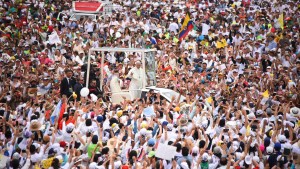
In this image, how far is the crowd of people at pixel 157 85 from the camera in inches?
543

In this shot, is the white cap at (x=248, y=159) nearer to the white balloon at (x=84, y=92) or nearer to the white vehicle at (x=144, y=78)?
the white vehicle at (x=144, y=78)

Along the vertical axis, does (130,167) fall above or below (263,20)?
below

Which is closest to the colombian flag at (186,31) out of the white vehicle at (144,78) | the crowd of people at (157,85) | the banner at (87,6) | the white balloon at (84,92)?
the crowd of people at (157,85)

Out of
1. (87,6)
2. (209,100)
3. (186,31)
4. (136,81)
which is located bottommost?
(209,100)

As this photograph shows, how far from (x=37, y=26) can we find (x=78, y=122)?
1117 cm

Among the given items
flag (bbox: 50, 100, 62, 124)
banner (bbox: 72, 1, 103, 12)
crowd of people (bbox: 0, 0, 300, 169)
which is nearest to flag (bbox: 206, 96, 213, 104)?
crowd of people (bbox: 0, 0, 300, 169)

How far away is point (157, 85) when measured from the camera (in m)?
20.1


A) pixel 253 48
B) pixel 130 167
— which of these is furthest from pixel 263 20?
pixel 130 167

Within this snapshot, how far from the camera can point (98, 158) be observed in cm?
1343

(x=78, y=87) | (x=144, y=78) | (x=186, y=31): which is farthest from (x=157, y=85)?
(x=186, y=31)

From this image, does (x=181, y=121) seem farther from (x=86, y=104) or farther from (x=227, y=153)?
(x=86, y=104)

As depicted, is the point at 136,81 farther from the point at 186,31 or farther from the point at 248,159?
the point at 186,31

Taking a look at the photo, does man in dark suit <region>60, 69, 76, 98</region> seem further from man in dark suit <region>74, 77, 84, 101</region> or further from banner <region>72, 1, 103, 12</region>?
banner <region>72, 1, 103, 12</region>

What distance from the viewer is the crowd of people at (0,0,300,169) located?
45.3ft
